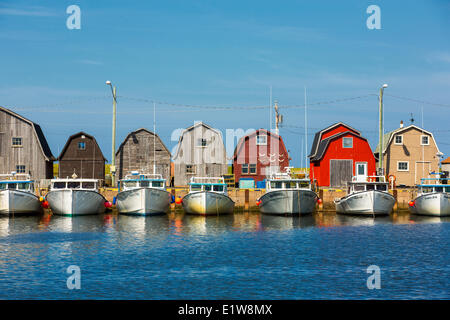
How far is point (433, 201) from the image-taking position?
45719 millimetres

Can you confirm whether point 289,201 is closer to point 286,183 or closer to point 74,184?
point 286,183

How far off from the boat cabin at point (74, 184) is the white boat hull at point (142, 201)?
2761 millimetres

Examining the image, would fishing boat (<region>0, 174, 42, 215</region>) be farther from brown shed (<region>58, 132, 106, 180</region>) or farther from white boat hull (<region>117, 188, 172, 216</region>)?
brown shed (<region>58, 132, 106, 180</region>)

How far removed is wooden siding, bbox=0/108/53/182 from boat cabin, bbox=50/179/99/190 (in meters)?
14.9

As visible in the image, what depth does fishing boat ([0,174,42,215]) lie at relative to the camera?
43906 millimetres

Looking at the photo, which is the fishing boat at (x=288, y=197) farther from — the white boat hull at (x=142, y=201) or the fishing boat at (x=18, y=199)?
the fishing boat at (x=18, y=199)

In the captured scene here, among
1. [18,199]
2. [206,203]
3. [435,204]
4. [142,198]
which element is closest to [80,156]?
[18,199]

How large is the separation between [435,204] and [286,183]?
13.3 meters

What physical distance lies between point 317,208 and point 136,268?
28589mm

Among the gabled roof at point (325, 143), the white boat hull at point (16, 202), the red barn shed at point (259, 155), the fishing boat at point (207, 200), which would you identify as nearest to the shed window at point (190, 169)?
the red barn shed at point (259, 155)

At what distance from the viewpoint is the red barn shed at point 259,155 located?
59312 millimetres

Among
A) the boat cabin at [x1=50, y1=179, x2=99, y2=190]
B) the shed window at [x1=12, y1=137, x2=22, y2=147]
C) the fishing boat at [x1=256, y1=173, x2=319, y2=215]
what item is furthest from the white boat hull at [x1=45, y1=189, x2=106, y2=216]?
the shed window at [x1=12, y1=137, x2=22, y2=147]
